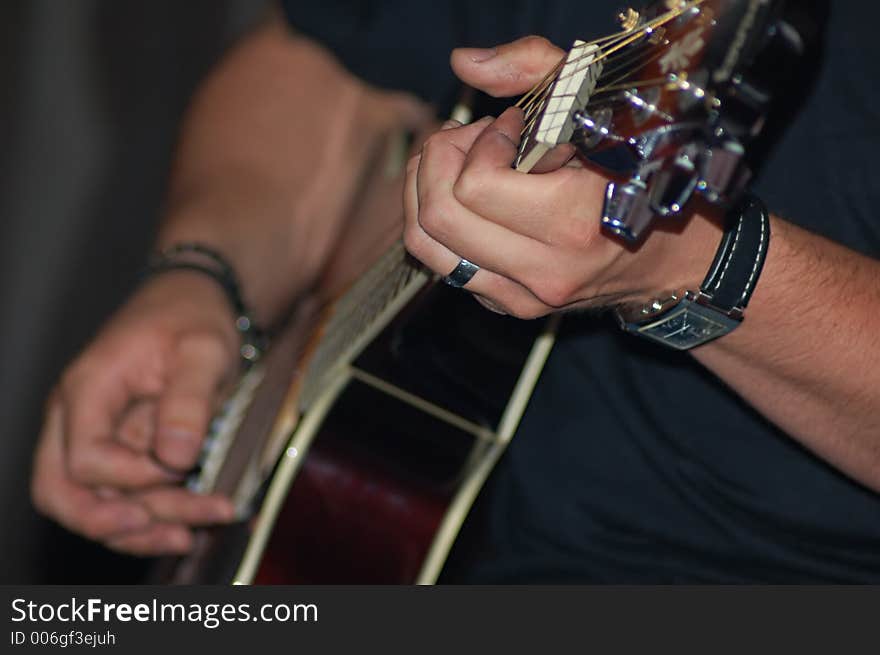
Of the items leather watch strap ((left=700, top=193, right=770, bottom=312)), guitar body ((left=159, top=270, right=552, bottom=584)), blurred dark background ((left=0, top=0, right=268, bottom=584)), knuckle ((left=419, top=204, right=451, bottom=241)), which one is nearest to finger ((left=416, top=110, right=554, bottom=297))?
knuckle ((left=419, top=204, right=451, bottom=241))

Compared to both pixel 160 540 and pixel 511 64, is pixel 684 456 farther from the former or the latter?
pixel 160 540

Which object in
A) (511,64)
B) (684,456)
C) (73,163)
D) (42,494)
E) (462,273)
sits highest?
(511,64)

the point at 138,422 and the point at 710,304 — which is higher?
the point at 710,304

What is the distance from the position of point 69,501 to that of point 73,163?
125cm

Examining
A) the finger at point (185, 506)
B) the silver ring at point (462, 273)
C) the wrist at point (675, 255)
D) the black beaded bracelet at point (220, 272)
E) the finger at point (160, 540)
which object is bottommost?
the finger at point (160, 540)

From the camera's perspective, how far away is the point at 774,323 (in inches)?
24.1

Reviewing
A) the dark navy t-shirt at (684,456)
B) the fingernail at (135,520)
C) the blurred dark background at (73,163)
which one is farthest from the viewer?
the blurred dark background at (73,163)

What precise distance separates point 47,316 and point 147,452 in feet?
3.54

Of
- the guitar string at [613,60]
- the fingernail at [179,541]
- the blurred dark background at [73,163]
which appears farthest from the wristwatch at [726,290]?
the blurred dark background at [73,163]

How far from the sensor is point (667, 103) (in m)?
0.47

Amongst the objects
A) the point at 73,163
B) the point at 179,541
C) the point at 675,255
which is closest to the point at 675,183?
the point at 675,255

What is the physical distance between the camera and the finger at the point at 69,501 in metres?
1.04

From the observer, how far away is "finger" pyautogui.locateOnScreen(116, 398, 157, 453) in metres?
1.09

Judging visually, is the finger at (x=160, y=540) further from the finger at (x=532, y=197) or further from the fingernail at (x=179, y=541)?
the finger at (x=532, y=197)
